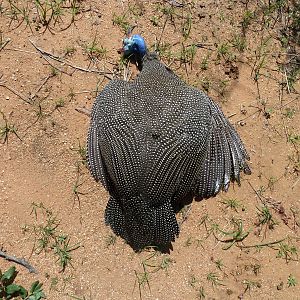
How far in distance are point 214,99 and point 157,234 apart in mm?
1282

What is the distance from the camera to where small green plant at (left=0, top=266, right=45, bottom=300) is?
3711 millimetres

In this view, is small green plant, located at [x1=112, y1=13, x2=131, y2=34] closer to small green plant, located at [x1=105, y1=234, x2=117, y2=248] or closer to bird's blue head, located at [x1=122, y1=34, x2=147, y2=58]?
bird's blue head, located at [x1=122, y1=34, x2=147, y2=58]

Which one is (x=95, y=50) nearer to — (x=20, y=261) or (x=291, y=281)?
(x=20, y=261)

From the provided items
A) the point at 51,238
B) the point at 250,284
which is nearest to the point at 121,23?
the point at 51,238

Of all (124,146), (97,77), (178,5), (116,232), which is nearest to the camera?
(124,146)

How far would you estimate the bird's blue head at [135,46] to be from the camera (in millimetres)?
4320

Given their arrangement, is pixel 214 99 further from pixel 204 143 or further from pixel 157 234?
pixel 157 234

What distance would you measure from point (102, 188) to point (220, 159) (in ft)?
2.99

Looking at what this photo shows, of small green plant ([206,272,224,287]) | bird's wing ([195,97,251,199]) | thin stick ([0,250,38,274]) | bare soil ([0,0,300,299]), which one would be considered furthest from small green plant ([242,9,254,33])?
thin stick ([0,250,38,274])

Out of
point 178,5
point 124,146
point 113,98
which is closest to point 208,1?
point 178,5

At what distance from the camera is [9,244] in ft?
12.7

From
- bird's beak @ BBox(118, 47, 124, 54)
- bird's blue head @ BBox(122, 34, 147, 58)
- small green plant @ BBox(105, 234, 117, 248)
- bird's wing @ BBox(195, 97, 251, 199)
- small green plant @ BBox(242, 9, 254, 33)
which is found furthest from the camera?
small green plant @ BBox(242, 9, 254, 33)

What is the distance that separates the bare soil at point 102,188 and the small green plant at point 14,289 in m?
0.07

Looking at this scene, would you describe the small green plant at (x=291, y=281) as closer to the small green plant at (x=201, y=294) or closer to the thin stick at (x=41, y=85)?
the small green plant at (x=201, y=294)
